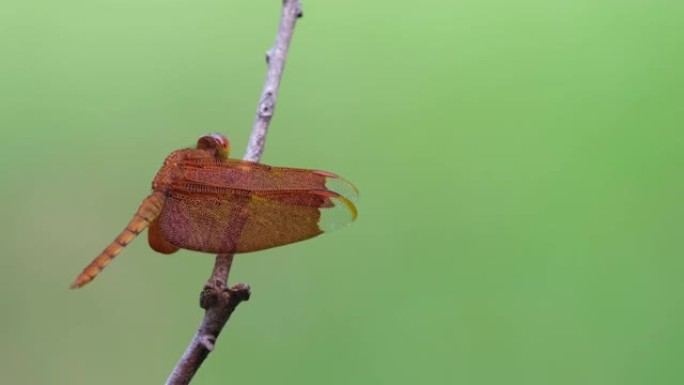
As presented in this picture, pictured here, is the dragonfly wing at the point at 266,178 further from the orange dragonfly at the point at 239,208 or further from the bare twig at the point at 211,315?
the bare twig at the point at 211,315

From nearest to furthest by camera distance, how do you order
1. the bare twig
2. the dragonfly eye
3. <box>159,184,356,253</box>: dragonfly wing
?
the bare twig, <box>159,184,356,253</box>: dragonfly wing, the dragonfly eye

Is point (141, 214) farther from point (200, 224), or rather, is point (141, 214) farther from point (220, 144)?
point (220, 144)

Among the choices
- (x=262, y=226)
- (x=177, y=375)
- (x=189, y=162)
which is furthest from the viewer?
(x=189, y=162)

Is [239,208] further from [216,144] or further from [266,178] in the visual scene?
[216,144]

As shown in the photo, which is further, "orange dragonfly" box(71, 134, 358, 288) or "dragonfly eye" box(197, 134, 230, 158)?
"dragonfly eye" box(197, 134, 230, 158)

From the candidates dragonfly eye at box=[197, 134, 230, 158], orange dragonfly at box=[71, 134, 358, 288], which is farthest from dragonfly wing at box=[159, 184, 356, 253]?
dragonfly eye at box=[197, 134, 230, 158]

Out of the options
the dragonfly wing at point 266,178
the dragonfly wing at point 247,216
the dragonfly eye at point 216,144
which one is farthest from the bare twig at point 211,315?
the dragonfly eye at point 216,144

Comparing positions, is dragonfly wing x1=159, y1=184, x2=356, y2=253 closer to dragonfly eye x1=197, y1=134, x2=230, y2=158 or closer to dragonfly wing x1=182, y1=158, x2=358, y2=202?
dragonfly wing x1=182, y1=158, x2=358, y2=202

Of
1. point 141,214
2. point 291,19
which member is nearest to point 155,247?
point 141,214
